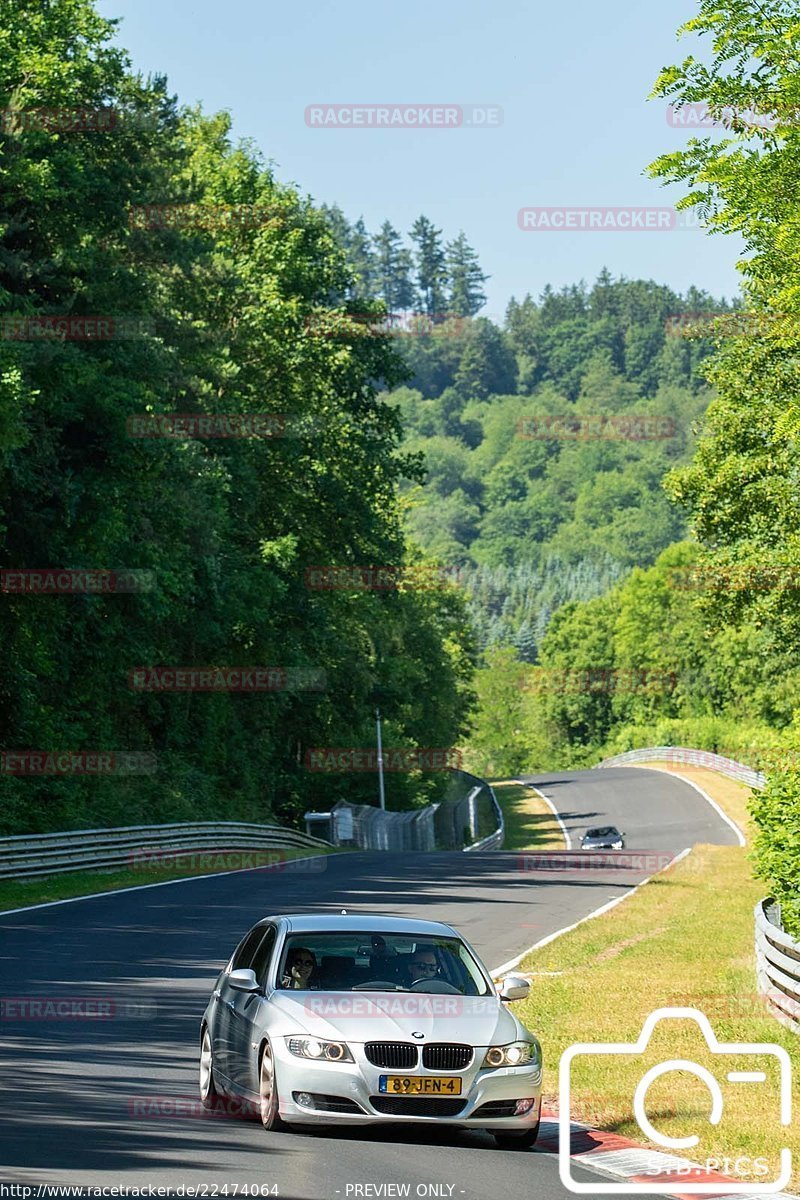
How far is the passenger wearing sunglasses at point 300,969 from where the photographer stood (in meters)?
11.0

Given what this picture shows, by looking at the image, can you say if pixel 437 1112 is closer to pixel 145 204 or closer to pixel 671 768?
pixel 145 204

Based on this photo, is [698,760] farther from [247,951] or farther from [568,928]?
[247,951]

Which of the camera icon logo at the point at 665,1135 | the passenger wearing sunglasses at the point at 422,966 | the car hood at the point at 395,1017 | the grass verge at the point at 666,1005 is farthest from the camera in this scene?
the passenger wearing sunglasses at the point at 422,966

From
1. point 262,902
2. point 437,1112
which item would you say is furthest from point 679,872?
point 437,1112

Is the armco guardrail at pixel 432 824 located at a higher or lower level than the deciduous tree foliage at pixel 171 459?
lower

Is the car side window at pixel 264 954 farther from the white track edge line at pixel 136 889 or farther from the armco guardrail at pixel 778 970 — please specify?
the white track edge line at pixel 136 889

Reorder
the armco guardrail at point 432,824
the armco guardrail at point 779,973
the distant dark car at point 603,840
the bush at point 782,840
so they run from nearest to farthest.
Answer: the armco guardrail at point 779,973, the bush at point 782,840, the armco guardrail at point 432,824, the distant dark car at point 603,840

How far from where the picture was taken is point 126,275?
4006 centimetres

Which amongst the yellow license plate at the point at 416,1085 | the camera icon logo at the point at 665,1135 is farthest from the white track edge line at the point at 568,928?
Answer: the yellow license plate at the point at 416,1085

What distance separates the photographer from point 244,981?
11.1 m

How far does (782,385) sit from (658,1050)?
30.3m

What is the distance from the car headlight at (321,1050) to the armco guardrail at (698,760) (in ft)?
232

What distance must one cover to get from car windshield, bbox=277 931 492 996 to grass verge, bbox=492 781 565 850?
6500 cm

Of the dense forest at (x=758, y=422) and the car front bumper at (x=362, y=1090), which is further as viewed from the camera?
the dense forest at (x=758, y=422)
